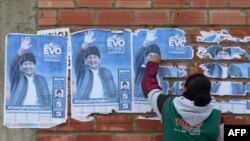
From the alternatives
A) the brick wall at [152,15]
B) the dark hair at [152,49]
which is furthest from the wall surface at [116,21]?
the dark hair at [152,49]

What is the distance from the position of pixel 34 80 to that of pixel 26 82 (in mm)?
56

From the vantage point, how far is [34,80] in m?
3.28

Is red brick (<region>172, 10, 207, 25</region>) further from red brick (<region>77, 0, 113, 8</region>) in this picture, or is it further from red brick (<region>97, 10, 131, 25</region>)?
red brick (<region>77, 0, 113, 8</region>)

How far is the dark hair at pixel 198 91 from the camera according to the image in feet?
9.34

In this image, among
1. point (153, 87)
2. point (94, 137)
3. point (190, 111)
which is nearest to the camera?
point (190, 111)

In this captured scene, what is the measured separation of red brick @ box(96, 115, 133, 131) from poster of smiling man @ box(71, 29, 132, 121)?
1.9 inches

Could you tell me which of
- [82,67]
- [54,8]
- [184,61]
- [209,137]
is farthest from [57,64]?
[209,137]

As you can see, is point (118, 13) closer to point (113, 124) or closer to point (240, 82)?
point (113, 124)

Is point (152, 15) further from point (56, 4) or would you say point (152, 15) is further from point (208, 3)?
point (56, 4)

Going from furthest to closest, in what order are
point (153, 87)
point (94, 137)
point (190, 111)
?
point (94, 137) → point (153, 87) → point (190, 111)

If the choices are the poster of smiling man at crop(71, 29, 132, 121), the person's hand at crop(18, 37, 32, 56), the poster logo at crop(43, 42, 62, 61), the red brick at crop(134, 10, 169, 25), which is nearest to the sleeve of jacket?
the poster of smiling man at crop(71, 29, 132, 121)

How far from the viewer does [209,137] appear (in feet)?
9.53

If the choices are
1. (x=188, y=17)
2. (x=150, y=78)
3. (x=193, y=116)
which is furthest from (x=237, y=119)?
(x=188, y=17)

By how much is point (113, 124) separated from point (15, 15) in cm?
100
